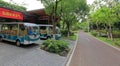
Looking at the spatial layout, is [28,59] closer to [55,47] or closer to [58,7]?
[55,47]

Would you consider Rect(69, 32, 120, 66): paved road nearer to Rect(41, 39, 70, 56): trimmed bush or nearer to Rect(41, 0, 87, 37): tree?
Rect(41, 39, 70, 56): trimmed bush

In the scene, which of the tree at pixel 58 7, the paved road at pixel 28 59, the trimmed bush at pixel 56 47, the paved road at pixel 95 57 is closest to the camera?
the paved road at pixel 28 59

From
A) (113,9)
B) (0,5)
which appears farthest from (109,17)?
(0,5)

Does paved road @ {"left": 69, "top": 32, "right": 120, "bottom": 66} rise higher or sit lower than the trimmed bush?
lower

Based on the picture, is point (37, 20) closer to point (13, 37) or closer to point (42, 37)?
point (42, 37)

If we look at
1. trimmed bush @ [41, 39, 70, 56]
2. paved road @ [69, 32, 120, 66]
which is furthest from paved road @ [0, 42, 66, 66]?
trimmed bush @ [41, 39, 70, 56]

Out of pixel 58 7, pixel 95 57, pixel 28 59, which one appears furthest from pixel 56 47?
pixel 58 7

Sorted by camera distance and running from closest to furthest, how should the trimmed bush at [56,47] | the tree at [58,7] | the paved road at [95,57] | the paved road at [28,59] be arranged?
1. the paved road at [28,59]
2. the paved road at [95,57]
3. the trimmed bush at [56,47]
4. the tree at [58,7]

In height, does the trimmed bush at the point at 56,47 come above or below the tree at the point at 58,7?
below

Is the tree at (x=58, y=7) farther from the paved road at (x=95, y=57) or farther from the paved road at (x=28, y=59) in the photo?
the paved road at (x=28, y=59)

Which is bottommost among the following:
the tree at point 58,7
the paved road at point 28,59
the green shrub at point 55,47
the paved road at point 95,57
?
the paved road at point 95,57

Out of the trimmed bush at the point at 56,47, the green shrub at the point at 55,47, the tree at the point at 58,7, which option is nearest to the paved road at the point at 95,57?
the trimmed bush at the point at 56,47

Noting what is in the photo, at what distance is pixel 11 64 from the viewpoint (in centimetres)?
872

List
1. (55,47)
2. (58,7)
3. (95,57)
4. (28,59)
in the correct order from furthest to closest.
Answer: (58,7)
(55,47)
(95,57)
(28,59)
